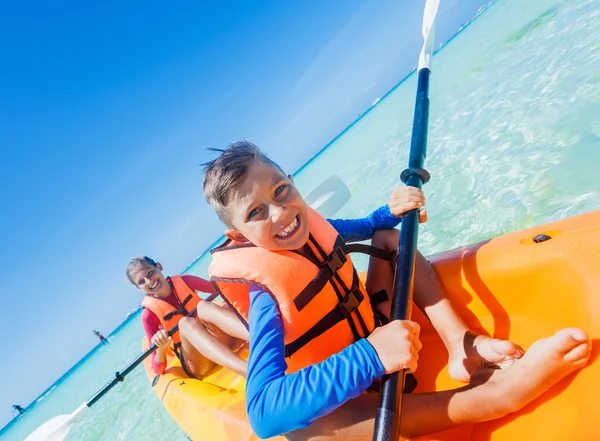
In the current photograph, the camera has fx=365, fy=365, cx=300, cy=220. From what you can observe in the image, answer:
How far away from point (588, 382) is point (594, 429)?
0.36 ft

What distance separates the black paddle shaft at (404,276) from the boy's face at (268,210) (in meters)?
0.37

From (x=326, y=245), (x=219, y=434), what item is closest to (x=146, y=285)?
(x=219, y=434)

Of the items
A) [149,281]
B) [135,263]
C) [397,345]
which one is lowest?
[397,345]

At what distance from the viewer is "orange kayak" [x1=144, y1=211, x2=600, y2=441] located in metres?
0.93

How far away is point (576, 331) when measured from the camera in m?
0.93

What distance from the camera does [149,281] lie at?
11.5ft

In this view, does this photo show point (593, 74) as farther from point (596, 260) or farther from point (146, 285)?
point (146, 285)

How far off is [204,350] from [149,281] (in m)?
1.38

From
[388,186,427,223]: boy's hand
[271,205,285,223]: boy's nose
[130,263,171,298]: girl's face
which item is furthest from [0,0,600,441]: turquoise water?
[271,205,285,223]: boy's nose

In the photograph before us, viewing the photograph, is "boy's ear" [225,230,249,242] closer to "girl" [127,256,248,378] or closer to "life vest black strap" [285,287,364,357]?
"life vest black strap" [285,287,364,357]

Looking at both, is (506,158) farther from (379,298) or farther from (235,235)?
(235,235)

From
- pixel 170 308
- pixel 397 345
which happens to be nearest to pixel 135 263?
pixel 170 308

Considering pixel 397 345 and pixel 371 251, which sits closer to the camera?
pixel 397 345

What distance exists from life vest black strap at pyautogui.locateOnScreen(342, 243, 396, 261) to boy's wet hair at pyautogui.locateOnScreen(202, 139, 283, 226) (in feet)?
1.58
